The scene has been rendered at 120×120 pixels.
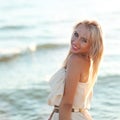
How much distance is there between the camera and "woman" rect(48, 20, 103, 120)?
12.7ft

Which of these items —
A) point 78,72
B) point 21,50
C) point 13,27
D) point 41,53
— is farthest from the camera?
point 13,27

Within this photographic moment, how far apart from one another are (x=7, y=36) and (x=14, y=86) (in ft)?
24.7

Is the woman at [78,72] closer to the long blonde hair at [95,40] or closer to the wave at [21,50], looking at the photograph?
the long blonde hair at [95,40]

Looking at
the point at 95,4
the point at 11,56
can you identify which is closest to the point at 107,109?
the point at 11,56

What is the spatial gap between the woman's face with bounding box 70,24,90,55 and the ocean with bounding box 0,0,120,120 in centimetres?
38

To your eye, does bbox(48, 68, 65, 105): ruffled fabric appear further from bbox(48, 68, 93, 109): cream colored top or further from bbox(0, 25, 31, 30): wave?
bbox(0, 25, 31, 30): wave

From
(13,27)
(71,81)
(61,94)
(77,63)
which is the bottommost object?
(13,27)

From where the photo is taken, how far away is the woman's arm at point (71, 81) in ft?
12.7

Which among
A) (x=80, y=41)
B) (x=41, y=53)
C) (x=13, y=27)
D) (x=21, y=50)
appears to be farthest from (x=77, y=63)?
(x=13, y=27)

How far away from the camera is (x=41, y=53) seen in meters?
12.5

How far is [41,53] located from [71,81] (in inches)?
341

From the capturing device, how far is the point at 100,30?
12.8ft

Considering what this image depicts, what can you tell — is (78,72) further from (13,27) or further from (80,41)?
(13,27)

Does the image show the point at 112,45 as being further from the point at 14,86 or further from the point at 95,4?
the point at 95,4
